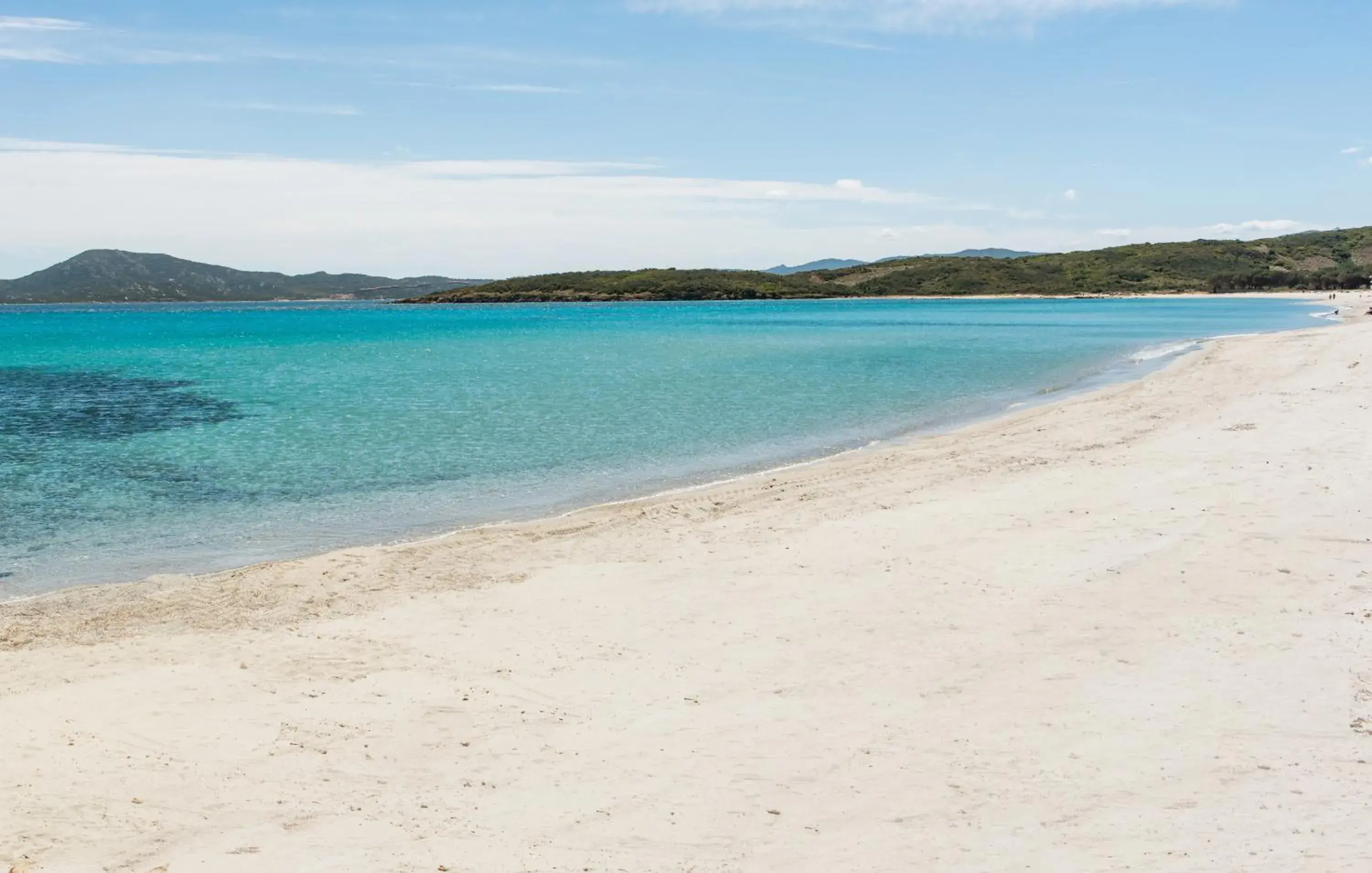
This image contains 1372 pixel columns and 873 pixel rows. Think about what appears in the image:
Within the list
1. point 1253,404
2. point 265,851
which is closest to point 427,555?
point 265,851

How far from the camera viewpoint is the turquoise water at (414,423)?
16062 millimetres

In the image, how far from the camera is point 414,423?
1107 inches

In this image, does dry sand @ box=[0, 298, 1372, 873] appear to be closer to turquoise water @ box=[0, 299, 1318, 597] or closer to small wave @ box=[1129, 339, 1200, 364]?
turquoise water @ box=[0, 299, 1318, 597]

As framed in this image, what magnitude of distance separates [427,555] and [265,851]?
740cm

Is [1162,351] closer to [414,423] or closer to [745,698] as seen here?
[414,423]

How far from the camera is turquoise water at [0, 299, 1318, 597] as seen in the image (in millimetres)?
16062

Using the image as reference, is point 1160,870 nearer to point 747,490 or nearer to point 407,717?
point 407,717

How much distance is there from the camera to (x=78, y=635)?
1016 centimetres

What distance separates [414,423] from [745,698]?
71.6 ft

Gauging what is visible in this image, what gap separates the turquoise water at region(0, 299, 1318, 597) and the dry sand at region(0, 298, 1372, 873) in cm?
327

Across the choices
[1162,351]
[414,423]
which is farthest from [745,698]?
[1162,351]

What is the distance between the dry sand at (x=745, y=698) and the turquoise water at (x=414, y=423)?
129 inches

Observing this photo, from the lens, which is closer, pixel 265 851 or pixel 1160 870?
pixel 1160 870

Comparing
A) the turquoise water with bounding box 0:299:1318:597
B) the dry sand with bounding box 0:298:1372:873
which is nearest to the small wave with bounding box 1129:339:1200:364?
the turquoise water with bounding box 0:299:1318:597
